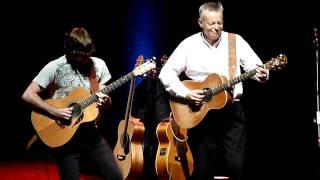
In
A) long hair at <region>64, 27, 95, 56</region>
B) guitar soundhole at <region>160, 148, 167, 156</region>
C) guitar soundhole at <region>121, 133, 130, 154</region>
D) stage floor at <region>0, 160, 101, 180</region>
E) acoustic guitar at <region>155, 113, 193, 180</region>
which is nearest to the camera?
long hair at <region>64, 27, 95, 56</region>

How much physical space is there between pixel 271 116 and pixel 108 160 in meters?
2.35

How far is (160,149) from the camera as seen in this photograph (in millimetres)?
5141

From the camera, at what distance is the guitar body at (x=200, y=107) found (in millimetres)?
4117

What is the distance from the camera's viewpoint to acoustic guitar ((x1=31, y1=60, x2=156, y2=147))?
3.95 m

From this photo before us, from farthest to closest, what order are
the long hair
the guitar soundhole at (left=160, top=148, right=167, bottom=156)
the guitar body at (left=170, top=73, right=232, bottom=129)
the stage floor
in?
1. the stage floor
2. the guitar soundhole at (left=160, top=148, right=167, bottom=156)
3. the guitar body at (left=170, top=73, right=232, bottom=129)
4. the long hair

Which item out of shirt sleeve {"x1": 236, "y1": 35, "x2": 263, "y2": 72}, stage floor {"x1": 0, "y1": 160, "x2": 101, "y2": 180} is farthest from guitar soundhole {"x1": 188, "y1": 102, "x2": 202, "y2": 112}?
stage floor {"x1": 0, "y1": 160, "x2": 101, "y2": 180}

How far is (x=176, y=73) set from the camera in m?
4.53

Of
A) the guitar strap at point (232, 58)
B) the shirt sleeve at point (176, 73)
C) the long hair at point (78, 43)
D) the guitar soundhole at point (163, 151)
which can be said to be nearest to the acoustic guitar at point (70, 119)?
the long hair at point (78, 43)

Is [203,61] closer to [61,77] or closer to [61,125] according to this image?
[61,77]

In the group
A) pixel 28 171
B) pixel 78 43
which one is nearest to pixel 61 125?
pixel 78 43

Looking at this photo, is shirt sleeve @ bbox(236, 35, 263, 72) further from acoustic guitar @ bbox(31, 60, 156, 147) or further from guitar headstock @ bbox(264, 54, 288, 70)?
acoustic guitar @ bbox(31, 60, 156, 147)

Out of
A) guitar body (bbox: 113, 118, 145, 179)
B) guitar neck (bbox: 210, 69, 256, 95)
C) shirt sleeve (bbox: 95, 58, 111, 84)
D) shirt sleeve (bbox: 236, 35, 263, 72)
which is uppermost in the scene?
shirt sleeve (bbox: 236, 35, 263, 72)

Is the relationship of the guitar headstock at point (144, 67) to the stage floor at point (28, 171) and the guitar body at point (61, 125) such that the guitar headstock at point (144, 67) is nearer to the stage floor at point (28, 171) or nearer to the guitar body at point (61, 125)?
the guitar body at point (61, 125)

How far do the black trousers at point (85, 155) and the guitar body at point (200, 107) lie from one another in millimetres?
920
